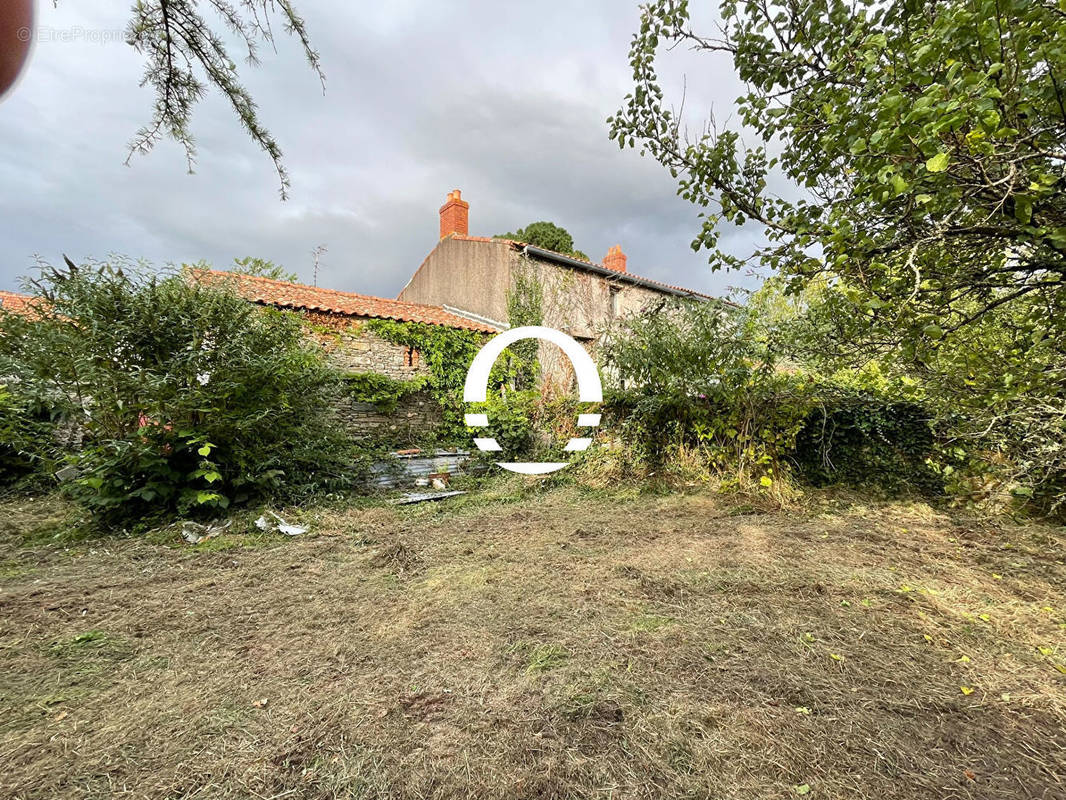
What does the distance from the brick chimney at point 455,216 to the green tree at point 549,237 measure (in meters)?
6.53

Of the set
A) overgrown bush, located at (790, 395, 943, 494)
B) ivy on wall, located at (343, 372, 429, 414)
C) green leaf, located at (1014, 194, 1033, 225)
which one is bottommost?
overgrown bush, located at (790, 395, 943, 494)

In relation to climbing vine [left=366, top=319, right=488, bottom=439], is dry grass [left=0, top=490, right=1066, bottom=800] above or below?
below

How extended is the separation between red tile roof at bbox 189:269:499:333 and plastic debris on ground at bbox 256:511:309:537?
4548mm

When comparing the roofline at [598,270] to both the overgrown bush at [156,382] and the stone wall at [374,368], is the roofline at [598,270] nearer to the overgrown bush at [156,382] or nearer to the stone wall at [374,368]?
the stone wall at [374,368]

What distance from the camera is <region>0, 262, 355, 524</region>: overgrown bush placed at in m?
4.27

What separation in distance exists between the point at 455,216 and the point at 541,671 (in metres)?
14.6

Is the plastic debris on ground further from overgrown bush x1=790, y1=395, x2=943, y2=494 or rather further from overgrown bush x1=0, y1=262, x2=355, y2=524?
overgrown bush x1=790, y1=395, x2=943, y2=494

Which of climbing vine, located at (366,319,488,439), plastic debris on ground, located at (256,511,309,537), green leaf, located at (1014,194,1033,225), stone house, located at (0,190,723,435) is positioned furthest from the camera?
climbing vine, located at (366,319,488,439)

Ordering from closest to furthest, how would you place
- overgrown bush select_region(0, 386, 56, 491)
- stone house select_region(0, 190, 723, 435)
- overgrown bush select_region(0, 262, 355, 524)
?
overgrown bush select_region(0, 262, 355, 524) < overgrown bush select_region(0, 386, 56, 491) < stone house select_region(0, 190, 723, 435)

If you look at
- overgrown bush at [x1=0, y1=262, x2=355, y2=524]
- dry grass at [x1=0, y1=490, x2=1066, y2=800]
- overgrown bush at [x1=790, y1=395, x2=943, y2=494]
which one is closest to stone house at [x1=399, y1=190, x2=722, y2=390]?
overgrown bush at [x1=790, y1=395, x2=943, y2=494]

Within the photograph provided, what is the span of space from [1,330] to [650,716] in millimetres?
6536

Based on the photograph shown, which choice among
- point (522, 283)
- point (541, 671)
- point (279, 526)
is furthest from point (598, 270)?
point (541, 671)

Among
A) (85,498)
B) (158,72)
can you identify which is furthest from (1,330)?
(158,72)

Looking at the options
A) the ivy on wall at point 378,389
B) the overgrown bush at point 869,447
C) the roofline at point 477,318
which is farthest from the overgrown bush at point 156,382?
the roofline at point 477,318
